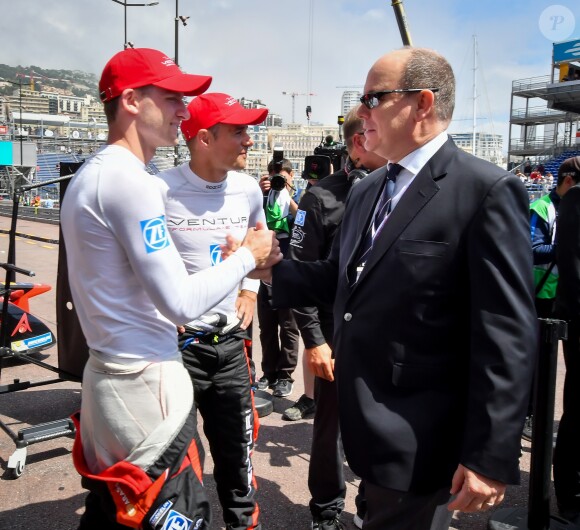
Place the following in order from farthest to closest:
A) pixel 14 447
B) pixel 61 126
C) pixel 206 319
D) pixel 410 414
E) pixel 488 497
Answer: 1. pixel 61 126
2. pixel 14 447
3. pixel 206 319
4. pixel 410 414
5. pixel 488 497

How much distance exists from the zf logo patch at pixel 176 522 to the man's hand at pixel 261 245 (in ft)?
2.94

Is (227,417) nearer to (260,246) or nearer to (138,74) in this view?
(260,246)

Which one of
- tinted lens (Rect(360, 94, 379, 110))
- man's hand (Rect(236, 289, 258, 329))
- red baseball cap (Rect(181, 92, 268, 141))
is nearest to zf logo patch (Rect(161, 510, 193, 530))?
man's hand (Rect(236, 289, 258, 329))

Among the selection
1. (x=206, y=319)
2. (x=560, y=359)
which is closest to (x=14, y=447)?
(x=206, y=319)

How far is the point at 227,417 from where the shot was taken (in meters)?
2.76

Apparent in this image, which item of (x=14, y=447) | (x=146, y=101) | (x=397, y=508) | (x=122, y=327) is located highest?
(x=146, y=101)

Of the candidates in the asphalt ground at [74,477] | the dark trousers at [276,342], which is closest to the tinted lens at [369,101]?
the asphalt ground at [74,477]

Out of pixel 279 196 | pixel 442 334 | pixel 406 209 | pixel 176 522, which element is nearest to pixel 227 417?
pixel 176 522

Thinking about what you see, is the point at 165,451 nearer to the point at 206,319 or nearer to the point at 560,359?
the point at 206,319

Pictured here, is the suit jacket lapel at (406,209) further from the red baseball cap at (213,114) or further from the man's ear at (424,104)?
the red baseball cap at (213,114)

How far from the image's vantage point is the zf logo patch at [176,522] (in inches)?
70.3

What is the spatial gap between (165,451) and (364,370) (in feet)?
2.26

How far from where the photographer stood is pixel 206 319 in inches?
109

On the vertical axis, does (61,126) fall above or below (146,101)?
above
